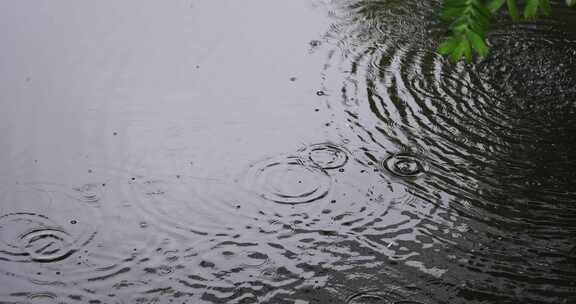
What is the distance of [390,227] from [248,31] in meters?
2.14

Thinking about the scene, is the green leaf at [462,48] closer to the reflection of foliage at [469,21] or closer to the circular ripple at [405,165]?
the reflection of foliage at [469,21]

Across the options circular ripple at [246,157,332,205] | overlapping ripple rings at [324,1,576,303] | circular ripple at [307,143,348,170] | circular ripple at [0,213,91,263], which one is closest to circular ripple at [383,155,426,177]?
overlapping ripple rings at [324,1,576,303]

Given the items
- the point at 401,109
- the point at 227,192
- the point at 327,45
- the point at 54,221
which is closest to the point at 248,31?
the point at 327,45

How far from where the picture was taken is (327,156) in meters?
3.53

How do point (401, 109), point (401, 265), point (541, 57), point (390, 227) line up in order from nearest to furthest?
point (401, 265) → point (390, 227) → point (401, 109) → point (541, 57)

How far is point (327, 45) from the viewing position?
4508 millimetres

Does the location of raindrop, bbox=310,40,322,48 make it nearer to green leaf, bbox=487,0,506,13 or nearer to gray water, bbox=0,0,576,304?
gray water, bbox=0,0,576,304

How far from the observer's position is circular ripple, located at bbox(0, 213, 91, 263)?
296 cm

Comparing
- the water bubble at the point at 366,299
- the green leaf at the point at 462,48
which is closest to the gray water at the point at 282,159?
the water bubble at the point at 366,299

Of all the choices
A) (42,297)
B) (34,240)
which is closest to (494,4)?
(42,297)

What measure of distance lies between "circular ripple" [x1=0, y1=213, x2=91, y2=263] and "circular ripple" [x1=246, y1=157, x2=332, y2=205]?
0.87m

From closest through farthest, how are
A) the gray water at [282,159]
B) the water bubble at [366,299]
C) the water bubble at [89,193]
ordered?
the water bubble at [366,299], the gray water at [282,159], the water bubble at [89,193]

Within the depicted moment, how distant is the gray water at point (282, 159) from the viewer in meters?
2.88

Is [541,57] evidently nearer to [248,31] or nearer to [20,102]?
[248,31]
